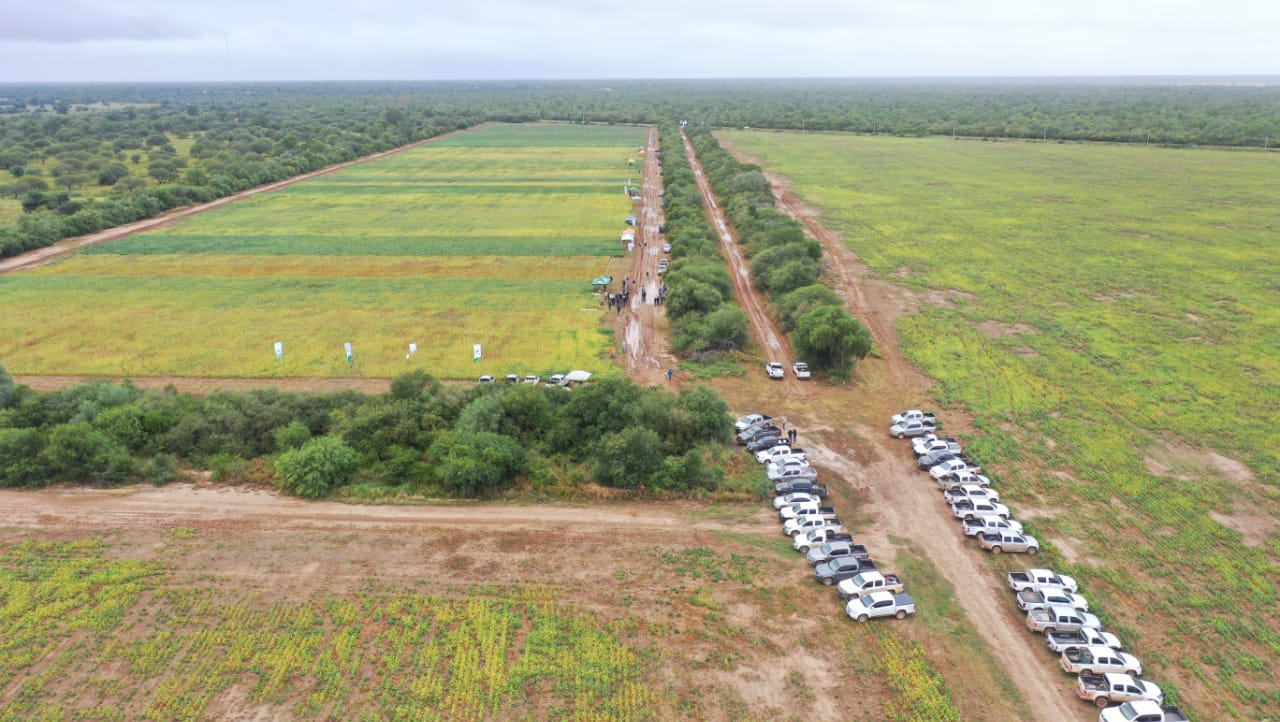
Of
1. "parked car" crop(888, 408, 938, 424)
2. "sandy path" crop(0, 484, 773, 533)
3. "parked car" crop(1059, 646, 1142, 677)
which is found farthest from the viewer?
"parked car" crop(888, 408, 938, 424)

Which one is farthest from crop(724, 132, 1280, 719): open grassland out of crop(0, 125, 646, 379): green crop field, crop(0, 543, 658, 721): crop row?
crop(0, 125, 646, 379): green crop field

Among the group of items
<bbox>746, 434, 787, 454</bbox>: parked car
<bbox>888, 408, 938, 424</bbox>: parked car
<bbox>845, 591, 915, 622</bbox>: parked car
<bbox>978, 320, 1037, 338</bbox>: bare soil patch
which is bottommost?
<bbox>845, 591, 915, 622</bbox>: parked car

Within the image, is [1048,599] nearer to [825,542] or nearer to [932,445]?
[825,542]

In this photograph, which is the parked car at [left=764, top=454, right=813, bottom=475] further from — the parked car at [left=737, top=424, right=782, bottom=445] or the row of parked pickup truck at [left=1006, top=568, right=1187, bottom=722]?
the row of parked pickup truck at [left=1006, top=568, right=1187, bottom=722]

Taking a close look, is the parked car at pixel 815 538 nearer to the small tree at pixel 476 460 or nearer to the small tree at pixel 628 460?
the small tree at pixel 628 460

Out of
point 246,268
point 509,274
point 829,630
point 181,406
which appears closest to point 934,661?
point 829,630

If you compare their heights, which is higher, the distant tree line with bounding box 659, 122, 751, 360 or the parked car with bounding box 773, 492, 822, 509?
the distant tree line with bounding box 659, 122, 751, 360
